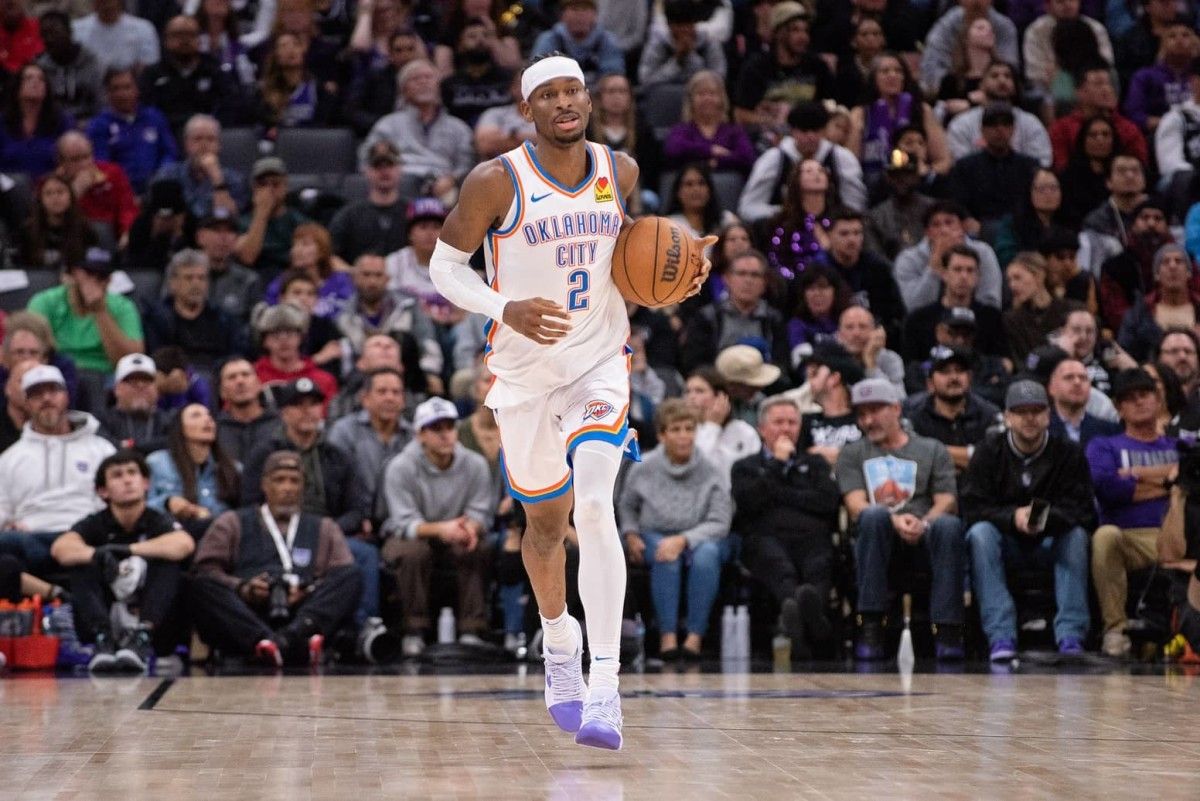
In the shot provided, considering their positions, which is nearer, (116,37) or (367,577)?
(367,577)

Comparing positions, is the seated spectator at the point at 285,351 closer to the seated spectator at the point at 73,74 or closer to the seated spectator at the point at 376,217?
the seated spectator at the point at 376,217

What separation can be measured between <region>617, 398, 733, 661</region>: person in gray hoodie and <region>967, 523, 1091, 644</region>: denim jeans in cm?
143

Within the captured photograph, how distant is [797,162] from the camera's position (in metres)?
13.2

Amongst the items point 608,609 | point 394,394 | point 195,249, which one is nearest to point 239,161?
point 195,249

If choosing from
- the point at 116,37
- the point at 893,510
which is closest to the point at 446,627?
the point at 893,510

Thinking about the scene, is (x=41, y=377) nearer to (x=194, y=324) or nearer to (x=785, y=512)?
(x=194, y=324)

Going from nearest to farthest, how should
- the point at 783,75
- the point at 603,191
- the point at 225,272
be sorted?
the point at 603,191, the point at 225,272, the point at 783,75

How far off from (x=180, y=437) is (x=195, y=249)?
258 centimetres

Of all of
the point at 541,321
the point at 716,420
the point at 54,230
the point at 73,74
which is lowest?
the point at 541,321

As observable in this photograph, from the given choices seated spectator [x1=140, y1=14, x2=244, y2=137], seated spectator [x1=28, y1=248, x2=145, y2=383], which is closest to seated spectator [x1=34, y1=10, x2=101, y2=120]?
seated spectator [x1=140, y1=14, x2=244, y2=137]

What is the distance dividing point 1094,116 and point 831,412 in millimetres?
4361

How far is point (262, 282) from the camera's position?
13.0m

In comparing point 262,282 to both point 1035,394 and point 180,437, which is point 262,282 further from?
point 1035,394

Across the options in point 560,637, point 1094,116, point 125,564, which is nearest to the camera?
point 560,637
